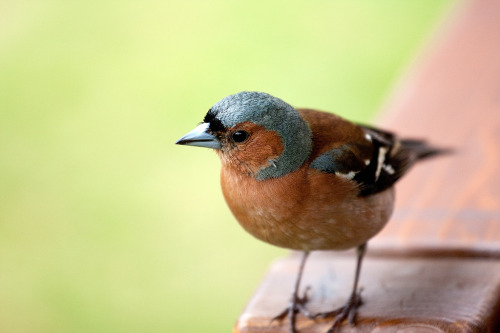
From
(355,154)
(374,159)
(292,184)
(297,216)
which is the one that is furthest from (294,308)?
(374,159)

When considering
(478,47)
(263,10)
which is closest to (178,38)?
(263,10)

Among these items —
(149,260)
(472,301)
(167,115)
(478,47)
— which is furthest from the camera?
(167,115)

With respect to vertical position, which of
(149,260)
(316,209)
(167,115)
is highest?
(316,209)

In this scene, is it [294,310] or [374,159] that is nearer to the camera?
[294,310]

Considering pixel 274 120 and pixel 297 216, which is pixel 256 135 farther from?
pixel 297 216

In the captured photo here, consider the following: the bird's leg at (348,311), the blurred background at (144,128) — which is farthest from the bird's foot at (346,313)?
the blurred background at (144,128)

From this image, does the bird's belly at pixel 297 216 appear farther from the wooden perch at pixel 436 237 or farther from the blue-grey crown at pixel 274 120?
the wooden perch at pixel 436 237

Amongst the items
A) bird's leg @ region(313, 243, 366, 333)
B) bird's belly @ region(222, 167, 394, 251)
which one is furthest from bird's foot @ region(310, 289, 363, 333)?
bird's belly @ region(222, 167, 394, 251)

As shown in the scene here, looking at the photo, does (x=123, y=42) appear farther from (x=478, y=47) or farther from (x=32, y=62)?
(x=478, y=47)
